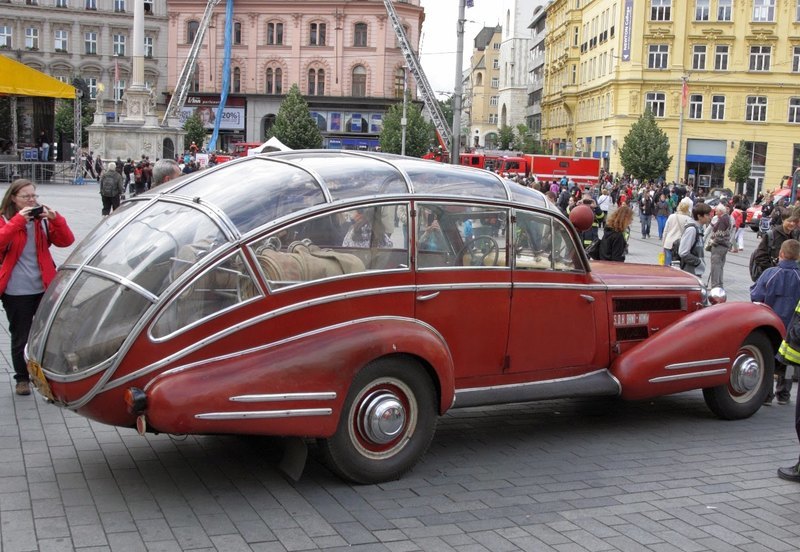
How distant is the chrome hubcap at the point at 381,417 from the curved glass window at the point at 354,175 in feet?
4.38

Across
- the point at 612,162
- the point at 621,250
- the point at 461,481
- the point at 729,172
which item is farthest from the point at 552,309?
the point at 612,162

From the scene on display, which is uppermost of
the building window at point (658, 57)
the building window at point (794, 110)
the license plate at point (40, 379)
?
the building window at point (658, 57)

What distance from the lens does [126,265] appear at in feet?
18.1

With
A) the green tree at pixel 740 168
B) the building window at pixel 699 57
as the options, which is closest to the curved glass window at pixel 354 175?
the green tree at pixel 740 168

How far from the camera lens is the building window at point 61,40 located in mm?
78188

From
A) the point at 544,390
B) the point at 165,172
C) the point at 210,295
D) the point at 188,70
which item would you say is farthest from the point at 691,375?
the point at 188,70

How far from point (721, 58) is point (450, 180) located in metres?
61.4

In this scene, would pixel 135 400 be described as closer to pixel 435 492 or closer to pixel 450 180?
pixel 435 492

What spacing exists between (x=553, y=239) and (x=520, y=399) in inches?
Answer: 49.9

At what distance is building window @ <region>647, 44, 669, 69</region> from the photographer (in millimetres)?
62188

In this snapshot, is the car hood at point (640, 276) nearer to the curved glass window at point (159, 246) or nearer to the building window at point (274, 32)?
the curved glass window at point (159, 246)

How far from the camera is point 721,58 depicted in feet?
204

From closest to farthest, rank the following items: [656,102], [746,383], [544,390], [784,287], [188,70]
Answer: [544,390] → [746,383] → [784,287] → [656,102] → [188,70]

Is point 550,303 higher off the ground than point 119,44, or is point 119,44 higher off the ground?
point 119,44
